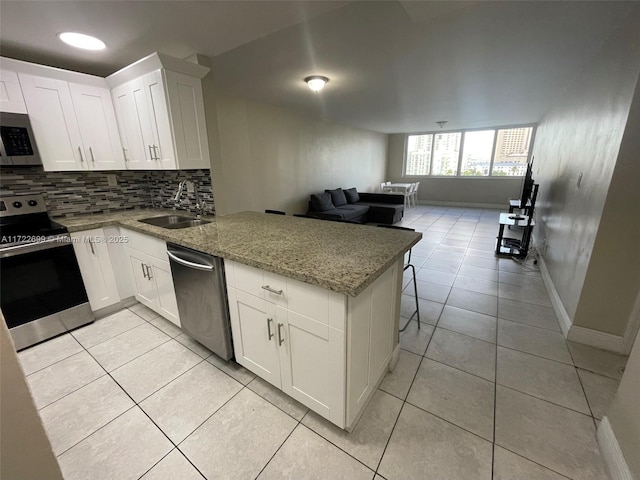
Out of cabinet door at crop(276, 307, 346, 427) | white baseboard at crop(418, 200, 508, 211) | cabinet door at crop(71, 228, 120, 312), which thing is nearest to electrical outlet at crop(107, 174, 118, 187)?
cabinet door at crop(71, 228, 120, 312)

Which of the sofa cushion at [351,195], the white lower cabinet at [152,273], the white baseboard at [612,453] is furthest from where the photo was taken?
the sofa cushion at [351,195]

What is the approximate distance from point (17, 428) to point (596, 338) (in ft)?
10.1

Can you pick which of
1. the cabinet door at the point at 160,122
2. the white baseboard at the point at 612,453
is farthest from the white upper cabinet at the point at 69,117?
the white baseboard at the point at 612,453

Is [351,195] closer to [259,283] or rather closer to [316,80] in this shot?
[316,80]

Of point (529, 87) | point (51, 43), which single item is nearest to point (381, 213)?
point (529, 87)

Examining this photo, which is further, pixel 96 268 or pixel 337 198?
pixel 337 198

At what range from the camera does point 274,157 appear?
4.73 meters

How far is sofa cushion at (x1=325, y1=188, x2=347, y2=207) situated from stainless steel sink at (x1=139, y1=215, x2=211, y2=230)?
12.2 feet

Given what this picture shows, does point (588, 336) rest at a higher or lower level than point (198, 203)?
lower

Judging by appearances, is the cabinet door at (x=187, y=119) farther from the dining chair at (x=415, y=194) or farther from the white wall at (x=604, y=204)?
the dining chair at (x=415, y=194)

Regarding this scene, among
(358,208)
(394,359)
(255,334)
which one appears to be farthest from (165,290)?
(358,208)

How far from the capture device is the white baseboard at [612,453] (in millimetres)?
1119

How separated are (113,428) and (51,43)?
2.75 meters

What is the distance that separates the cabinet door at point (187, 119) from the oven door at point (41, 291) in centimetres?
116
